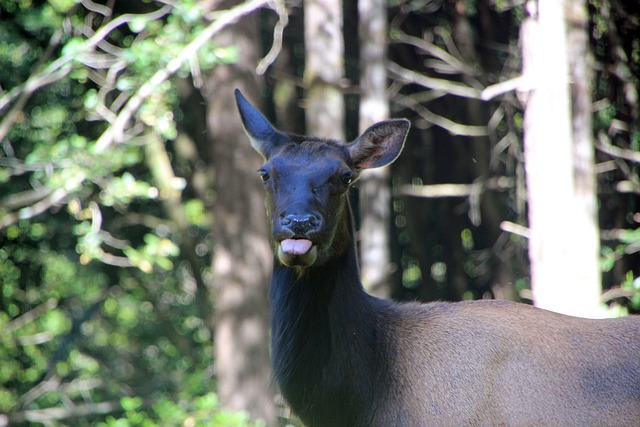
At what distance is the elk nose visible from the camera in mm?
5145

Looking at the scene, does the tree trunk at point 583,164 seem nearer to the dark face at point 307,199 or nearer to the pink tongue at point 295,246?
the dark face at point 307,199

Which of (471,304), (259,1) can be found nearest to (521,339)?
(471,304)

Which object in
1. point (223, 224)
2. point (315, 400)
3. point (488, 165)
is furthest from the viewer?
point (488, 165)

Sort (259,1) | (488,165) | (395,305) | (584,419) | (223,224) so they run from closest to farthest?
(584,419)
(395,305)
(259,1)
(223,224)
(488,165)

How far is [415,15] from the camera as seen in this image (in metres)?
18.3

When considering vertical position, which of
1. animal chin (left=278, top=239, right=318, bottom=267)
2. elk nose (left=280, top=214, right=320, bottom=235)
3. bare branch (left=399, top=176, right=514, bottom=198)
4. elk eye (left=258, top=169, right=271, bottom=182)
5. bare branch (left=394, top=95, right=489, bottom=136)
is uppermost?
bare branch (left=394, top=95, right=489, bottom=136)

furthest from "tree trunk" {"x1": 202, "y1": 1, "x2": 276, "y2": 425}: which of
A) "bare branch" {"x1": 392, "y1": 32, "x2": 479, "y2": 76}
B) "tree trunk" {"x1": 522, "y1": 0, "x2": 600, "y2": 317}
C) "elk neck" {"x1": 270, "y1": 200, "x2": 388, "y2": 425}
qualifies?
"elk neck" {"x1": 270, "y1": 200, "x2": 388, "y2": 425}

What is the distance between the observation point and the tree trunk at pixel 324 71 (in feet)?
37.3

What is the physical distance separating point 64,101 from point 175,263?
547 cm

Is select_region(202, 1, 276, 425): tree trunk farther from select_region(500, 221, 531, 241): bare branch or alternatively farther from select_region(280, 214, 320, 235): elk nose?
select_region(280, 214, 320, 235): elk nose

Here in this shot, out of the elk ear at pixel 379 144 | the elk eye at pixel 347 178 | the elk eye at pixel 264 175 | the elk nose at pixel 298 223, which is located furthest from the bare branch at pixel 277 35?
the elk nose at pixel 298 223

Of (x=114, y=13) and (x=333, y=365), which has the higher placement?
(x=114, y=13)

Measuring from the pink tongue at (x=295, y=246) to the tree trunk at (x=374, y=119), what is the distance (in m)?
7.27

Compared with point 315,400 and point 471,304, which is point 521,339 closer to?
point 471,304
